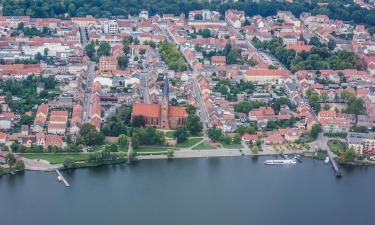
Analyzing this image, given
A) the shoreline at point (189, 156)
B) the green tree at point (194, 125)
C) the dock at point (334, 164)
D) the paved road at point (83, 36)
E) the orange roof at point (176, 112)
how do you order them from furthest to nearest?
the paved road at point (83, 36) < the orange roof at point (176, 112) < the green tree at point (194, 125) < the dock at point (334, 164) < the shoreline at point (189, 156)

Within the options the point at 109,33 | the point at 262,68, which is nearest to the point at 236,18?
the point at 109,33

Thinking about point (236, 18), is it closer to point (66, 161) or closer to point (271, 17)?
point (271, 17)

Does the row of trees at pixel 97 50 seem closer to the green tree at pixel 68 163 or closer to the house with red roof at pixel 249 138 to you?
the house with red roof at pixel 249 138

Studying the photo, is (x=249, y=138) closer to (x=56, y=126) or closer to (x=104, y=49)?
(x=56, y=126)

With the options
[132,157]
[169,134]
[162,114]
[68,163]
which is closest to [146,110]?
[162,114]

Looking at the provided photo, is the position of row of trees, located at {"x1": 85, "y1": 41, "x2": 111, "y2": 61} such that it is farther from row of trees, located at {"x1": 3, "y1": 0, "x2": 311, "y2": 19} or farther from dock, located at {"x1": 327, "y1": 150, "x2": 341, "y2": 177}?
dock, located at {"x1": 327, "y1": 150, "x2": 341, "y2": 177}

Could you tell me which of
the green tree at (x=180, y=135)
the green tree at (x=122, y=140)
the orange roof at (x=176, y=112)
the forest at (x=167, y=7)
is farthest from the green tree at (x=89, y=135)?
the forest at (x=167, y=7)

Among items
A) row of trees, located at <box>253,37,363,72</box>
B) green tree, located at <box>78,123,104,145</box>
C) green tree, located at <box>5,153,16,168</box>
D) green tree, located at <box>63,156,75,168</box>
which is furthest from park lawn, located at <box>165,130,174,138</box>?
row of trees, located at <box>253,37,363,72</box>
